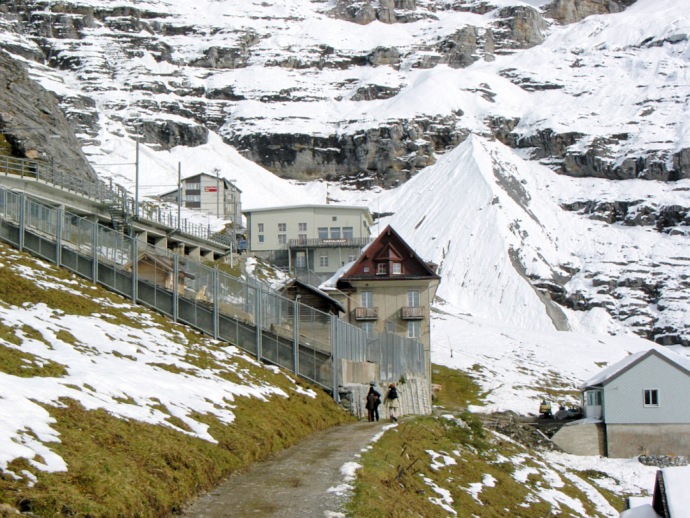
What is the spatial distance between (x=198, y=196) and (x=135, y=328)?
111m

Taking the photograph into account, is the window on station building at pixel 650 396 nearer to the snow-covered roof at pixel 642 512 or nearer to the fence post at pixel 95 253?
the fence post at pixel 95 253

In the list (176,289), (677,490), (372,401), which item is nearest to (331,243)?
(176,289)

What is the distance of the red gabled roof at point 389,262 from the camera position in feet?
218

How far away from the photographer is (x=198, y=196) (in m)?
138

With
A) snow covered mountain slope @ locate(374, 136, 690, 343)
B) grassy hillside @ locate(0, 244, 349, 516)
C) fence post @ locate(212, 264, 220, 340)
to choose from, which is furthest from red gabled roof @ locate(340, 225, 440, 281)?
snow covered mountain slope @ locate(374, 136, 690, 343)

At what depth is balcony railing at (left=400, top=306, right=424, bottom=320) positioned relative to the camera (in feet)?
213

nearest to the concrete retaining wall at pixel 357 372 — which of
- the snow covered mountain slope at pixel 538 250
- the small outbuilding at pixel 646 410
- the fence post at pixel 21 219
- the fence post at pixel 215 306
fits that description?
the fence post at pixel 215 306

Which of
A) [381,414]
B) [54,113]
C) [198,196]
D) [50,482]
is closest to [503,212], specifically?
[198,196]

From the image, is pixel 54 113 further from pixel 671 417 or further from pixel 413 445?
pixel 413 445

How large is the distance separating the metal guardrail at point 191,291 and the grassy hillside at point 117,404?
1.30m

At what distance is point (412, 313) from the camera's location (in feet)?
214

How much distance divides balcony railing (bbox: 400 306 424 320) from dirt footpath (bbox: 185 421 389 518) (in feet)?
142

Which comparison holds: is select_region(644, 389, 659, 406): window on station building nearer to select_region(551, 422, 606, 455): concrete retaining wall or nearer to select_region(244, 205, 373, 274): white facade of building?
select_region(551, 422, 606, 455): concrete retaining wall

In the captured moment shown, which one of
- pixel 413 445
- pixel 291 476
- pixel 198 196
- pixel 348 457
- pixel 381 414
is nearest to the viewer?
pixel 291 476
